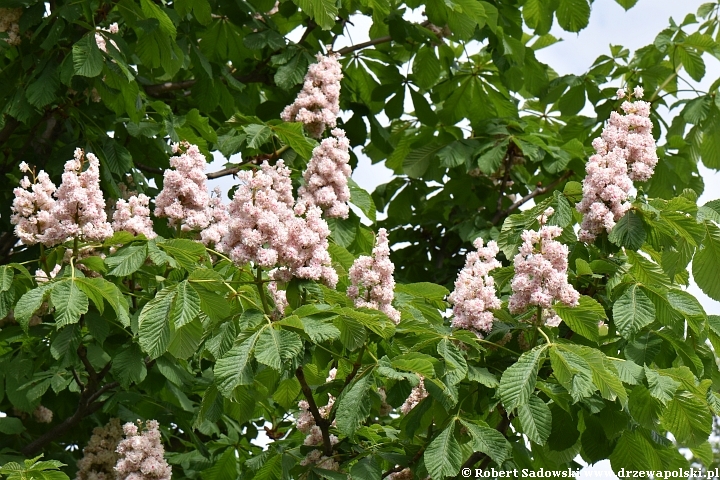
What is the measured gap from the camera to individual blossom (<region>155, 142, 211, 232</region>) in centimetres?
408

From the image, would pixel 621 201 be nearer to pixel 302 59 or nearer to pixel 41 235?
pixel 41 235

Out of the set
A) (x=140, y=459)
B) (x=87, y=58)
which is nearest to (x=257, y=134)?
(x=87, y=58)

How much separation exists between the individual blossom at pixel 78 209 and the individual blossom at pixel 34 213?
0.16 feet

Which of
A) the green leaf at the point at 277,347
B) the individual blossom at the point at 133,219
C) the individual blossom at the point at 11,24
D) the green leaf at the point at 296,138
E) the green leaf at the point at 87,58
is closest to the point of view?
the green leaf at the point at 277,347

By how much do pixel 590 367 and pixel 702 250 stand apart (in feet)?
2.84

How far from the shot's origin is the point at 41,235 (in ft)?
12.7

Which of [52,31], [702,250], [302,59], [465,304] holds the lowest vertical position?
[465,304]

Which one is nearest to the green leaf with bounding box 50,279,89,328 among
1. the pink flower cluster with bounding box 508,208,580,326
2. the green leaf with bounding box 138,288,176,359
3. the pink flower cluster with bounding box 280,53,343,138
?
the green leaf with bounding box 138,288,176,359

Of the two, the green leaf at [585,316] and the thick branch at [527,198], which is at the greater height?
the thick branch at [527,198]

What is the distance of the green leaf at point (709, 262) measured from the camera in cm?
374

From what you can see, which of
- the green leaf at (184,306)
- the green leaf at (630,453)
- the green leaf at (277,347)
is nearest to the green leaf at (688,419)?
the green leaf at (630,453)

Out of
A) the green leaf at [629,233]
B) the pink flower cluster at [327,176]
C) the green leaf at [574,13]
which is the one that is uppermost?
the green leaf at [574,13]

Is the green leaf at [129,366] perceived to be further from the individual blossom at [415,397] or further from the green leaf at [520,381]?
the green leaf at [520,381]

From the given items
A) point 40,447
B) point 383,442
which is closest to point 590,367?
point 383,442
